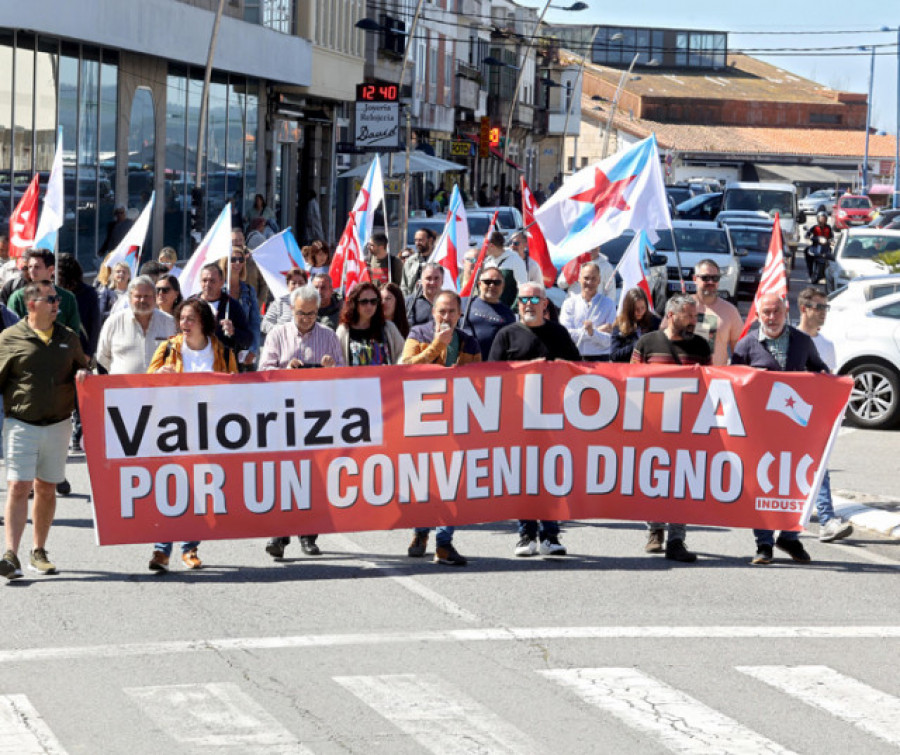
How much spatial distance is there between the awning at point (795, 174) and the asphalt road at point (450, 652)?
395 ft

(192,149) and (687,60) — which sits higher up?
(687,60)

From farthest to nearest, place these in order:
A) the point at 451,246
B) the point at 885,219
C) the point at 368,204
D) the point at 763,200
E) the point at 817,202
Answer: the point at 817,202
the point at 885,219
the point at 763,200
the point at 368,204
the point at 451,246

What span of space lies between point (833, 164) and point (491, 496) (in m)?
131

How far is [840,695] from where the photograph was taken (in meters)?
7.40

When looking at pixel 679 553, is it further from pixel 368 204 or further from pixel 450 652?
pixel 368 204

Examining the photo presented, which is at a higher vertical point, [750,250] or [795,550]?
[750,250]

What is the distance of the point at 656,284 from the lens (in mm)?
18781

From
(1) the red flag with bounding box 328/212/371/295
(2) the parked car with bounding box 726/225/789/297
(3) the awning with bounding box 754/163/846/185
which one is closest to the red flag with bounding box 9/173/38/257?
(1) the red flag with bounding box 328/212/371/295

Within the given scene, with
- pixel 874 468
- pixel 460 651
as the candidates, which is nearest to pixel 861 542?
pixel 874 468

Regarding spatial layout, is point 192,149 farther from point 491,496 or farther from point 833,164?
point 833,164

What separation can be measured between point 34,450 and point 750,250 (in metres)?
28.2

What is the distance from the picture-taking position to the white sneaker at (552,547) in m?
10.7

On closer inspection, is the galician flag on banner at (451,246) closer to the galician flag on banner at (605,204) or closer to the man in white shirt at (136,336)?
the galician flag on banner at (605,204)

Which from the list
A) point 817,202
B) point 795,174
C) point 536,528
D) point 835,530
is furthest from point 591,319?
point 795,174
